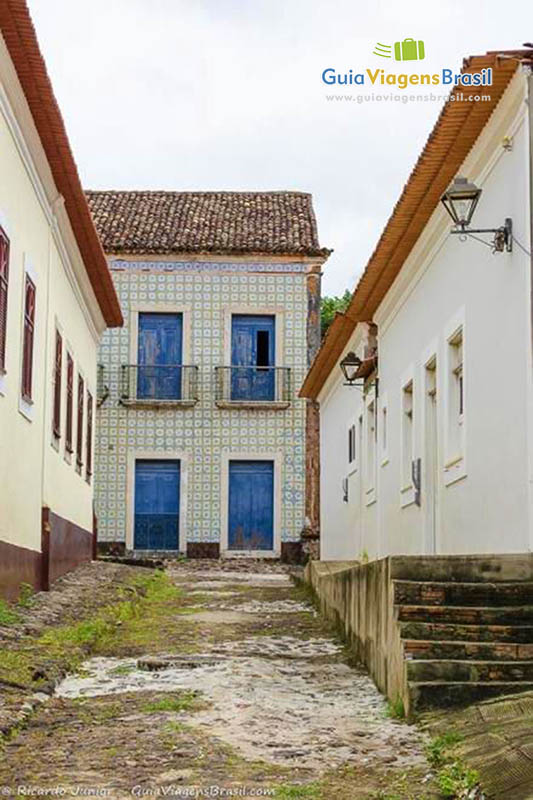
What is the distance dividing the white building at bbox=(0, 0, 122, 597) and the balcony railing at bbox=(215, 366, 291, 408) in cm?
963

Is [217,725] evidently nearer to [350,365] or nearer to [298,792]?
[298,792]

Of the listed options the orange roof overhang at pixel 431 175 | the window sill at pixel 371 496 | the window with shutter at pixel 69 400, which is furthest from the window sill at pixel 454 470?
the window with shutter at pixel 69 400

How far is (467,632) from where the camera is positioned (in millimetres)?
7648

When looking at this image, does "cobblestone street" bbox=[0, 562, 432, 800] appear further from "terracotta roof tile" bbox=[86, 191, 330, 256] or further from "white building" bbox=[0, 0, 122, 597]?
"terracotta roof tile" bbox=[86, 191, 330, 256]

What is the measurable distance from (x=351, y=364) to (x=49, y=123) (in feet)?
23.8

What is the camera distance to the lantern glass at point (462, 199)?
10.0 meters

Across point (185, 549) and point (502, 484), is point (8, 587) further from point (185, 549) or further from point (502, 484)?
point (185, 549)

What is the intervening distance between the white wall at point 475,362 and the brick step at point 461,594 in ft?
3.24

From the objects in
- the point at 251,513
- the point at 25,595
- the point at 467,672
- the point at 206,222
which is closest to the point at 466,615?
the point at 467,672

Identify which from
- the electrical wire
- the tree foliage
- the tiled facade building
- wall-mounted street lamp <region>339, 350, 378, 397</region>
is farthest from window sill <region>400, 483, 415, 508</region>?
the tree foliage

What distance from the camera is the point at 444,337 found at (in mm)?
12789

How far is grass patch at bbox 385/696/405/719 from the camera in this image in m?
7.35

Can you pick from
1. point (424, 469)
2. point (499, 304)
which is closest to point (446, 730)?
point (499, 304)

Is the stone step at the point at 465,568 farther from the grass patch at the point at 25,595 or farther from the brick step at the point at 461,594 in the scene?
the grass patch at the point at 25,595
